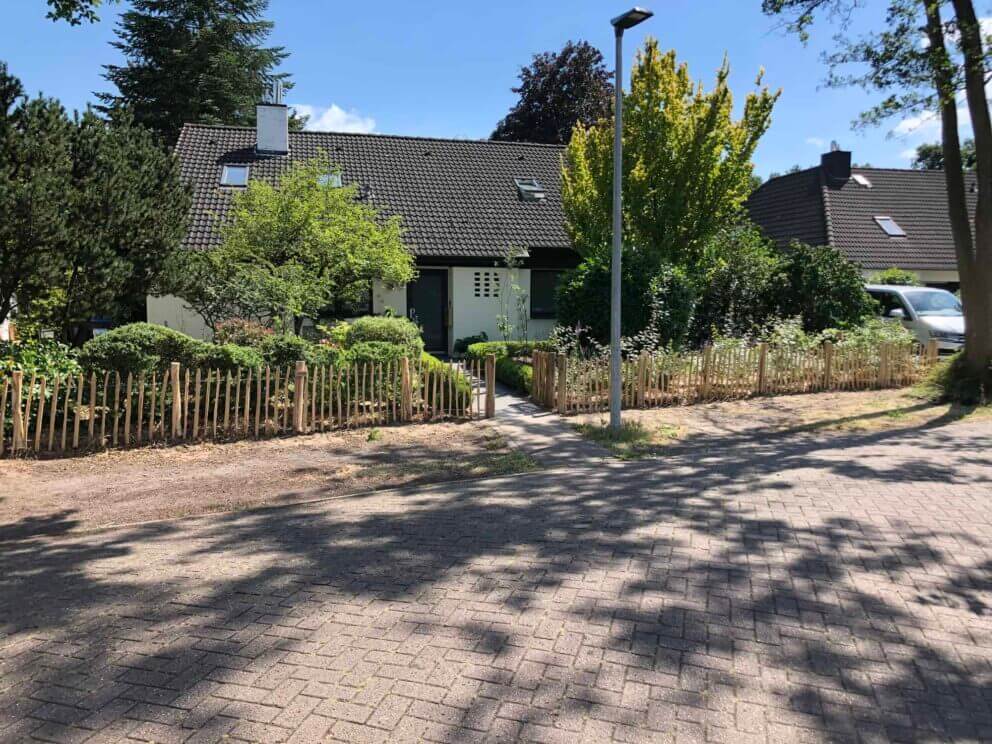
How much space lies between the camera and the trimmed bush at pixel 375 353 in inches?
405

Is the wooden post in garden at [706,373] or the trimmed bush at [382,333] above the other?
the trimmed bush at [382,333]

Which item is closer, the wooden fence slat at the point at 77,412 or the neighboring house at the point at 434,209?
the wooden fence slat at the point at 77,412

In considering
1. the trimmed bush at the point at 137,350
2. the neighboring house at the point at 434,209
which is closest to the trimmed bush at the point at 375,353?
the trimmed bush at the point at 137,350

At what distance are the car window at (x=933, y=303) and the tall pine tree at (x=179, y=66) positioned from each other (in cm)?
2855

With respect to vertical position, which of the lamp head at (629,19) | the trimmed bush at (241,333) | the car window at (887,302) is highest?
the lamp head at (629,19)

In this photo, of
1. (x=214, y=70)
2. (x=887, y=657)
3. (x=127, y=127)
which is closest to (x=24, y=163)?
(x=127, y=127)

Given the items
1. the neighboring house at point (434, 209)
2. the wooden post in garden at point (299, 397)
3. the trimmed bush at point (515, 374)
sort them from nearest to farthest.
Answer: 1. the wooden post in garden at point (299, 397)
2. the trimmed bush at point (515, 374)
3. the neighboring house at point (434, 209)

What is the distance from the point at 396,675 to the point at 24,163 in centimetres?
890

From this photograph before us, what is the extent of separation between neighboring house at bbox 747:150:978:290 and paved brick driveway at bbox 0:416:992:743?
65.2 ft

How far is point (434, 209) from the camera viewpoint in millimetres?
19531

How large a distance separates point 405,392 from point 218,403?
2.50 meters

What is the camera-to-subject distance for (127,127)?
38.9ft

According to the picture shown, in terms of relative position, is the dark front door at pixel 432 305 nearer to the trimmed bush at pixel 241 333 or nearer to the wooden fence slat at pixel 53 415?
the trimmed bush at pixel 241 333

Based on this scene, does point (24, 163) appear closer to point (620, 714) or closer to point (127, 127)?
point (127, 127)
